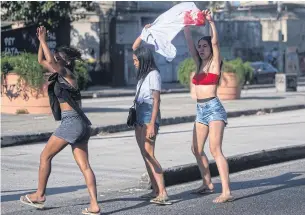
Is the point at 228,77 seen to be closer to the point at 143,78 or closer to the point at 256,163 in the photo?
the point at 256,163

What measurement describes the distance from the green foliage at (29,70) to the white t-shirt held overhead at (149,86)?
10.5 m

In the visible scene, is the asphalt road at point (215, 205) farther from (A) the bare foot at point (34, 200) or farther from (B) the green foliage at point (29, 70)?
(B) the green foliage at point (29, 70)

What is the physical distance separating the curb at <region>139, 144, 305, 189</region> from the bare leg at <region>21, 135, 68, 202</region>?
1.80 m

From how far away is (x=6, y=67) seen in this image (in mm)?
20312

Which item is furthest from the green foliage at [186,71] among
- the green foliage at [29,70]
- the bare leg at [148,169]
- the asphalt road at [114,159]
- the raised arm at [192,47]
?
the bare leg at [148,169]

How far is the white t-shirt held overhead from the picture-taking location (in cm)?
872

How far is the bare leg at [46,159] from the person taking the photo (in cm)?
813

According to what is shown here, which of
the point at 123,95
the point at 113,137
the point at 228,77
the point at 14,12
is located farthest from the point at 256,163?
the point at 14,12

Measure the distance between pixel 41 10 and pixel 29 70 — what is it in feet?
67.3

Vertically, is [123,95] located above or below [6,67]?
below

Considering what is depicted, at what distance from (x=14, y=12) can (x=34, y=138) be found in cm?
2625

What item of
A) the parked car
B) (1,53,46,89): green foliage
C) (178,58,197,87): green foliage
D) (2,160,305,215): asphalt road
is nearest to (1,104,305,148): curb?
(1,53,46,89): green foliage

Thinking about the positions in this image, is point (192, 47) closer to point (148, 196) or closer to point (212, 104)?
point (212, 104)

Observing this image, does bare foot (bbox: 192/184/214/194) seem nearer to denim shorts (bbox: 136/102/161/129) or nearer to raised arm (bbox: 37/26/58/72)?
denim shorts (bbox: 136/102/161/129)
